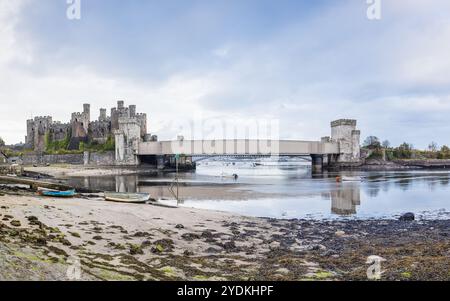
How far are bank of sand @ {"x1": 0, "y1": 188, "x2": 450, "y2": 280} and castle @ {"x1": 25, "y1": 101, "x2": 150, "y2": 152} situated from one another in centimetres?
7752

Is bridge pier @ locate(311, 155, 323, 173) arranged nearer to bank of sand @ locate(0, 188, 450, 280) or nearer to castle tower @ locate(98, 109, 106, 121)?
castle tower @ locate(98, 109, 106, 121)

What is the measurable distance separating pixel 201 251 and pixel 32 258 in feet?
19.0

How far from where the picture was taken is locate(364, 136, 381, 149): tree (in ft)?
341

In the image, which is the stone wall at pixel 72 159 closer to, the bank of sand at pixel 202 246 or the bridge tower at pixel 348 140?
the bridge tower at pixel 348 140

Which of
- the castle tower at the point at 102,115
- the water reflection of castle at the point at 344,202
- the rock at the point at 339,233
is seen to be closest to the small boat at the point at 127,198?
the water reflection of castle at the point at 344,202

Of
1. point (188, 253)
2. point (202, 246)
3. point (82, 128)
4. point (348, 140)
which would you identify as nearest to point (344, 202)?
point (202, 246)

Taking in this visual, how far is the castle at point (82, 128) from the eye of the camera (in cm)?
9456

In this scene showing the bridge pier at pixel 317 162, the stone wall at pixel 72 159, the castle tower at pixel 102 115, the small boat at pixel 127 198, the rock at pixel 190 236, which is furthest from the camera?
the castle tower at pixel 102 115

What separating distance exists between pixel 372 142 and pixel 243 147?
5566 centimetres

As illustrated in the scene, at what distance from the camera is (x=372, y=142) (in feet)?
367

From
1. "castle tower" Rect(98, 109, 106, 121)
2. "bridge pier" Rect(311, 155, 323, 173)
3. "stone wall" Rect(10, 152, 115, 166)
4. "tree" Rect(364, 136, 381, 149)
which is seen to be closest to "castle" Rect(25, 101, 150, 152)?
"castle tower" Rect(98, 109, 106, 121)

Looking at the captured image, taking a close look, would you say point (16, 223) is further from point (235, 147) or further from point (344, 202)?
point (235, 147)
